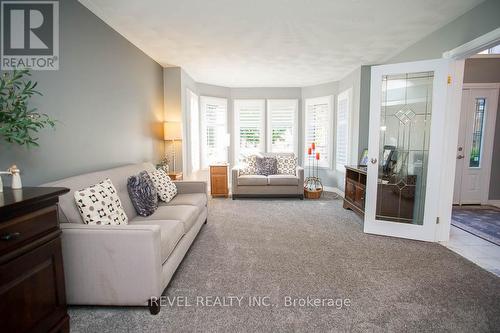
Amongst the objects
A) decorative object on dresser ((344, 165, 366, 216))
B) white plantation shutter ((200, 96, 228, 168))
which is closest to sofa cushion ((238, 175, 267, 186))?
white plantation shutter ((200, 96, 228, 168))

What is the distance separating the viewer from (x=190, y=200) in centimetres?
318

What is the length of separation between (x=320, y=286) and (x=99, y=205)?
1956 mm

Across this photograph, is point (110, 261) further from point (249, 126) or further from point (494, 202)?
point (494, 202)

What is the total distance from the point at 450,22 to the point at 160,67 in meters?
4.17

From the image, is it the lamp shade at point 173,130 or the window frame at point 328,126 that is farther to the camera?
the window frame at point 328,126

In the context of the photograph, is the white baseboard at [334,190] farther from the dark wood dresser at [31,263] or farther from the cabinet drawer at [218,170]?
the dark wood dresser at [31,263]

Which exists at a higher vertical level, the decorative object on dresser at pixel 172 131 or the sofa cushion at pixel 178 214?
the decorative object on dresser at pixel 172 131

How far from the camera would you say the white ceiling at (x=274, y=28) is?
246 cm

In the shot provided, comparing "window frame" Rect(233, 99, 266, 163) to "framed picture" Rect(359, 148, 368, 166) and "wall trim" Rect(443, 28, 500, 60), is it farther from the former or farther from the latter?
"wall trim" Rect(443, 28, 500, 60)

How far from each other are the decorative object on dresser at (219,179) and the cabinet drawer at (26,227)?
3.79 meters

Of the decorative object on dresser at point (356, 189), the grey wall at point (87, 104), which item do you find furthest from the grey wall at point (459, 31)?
the grey wall at point (87, 104)

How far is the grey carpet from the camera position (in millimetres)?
1691

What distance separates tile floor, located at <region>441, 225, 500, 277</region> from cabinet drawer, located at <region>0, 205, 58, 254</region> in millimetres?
3618

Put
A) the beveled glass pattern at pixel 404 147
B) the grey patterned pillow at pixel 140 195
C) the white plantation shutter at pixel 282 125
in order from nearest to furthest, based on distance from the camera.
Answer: the grey patterned pillow at pixel 140 195, the beveled glass pattern at pixel 404 147, the white plantation shutter at pixel 282 125
